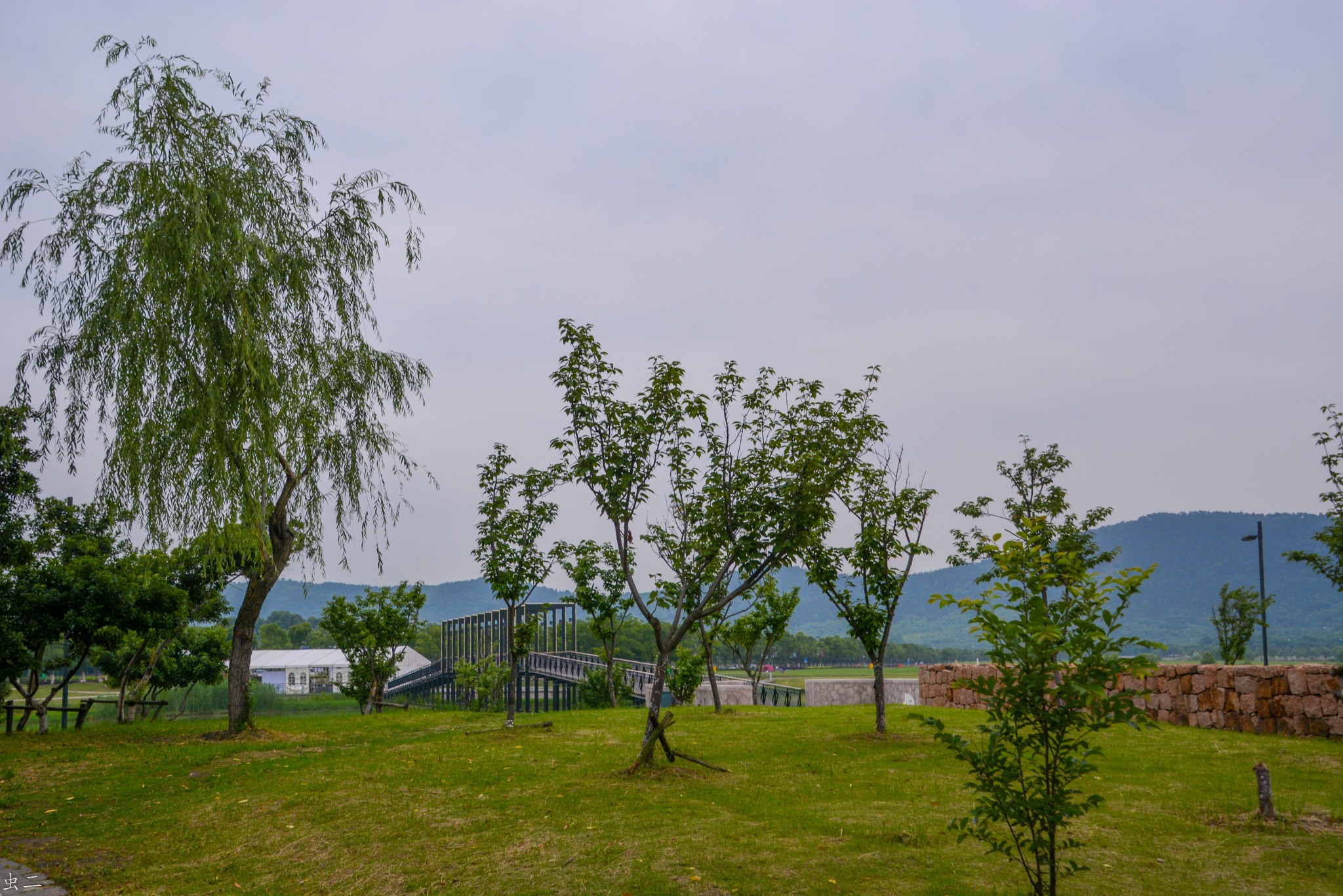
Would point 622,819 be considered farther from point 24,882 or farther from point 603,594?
point 603,594

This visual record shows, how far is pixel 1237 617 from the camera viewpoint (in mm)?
26750

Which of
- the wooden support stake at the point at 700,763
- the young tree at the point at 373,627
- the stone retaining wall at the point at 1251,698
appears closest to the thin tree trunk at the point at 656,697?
the wooden support stake at the point at 700,763

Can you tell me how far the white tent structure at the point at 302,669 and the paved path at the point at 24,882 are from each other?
4679 cm

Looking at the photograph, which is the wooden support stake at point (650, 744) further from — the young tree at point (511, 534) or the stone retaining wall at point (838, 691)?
the stone retaining wall at point (838, 691)

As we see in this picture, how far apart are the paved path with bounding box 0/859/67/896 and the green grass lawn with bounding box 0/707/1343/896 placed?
0.13m

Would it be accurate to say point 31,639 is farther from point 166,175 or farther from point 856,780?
point 856,780

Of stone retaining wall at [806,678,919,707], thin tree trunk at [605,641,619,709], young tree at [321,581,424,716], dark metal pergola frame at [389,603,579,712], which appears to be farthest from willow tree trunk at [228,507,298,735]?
dark metal pergola frame at [389,603,579,712]

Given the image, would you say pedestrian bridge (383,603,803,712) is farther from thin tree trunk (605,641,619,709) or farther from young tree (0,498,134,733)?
young tree (0,498,134,733)

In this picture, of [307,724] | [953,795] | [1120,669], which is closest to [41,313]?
[307,724]

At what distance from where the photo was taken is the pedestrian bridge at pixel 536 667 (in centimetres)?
2558

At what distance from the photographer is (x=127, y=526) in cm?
1199

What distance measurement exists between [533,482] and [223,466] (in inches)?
191

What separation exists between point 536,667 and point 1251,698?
27.2 meters

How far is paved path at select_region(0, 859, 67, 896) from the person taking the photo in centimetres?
629
